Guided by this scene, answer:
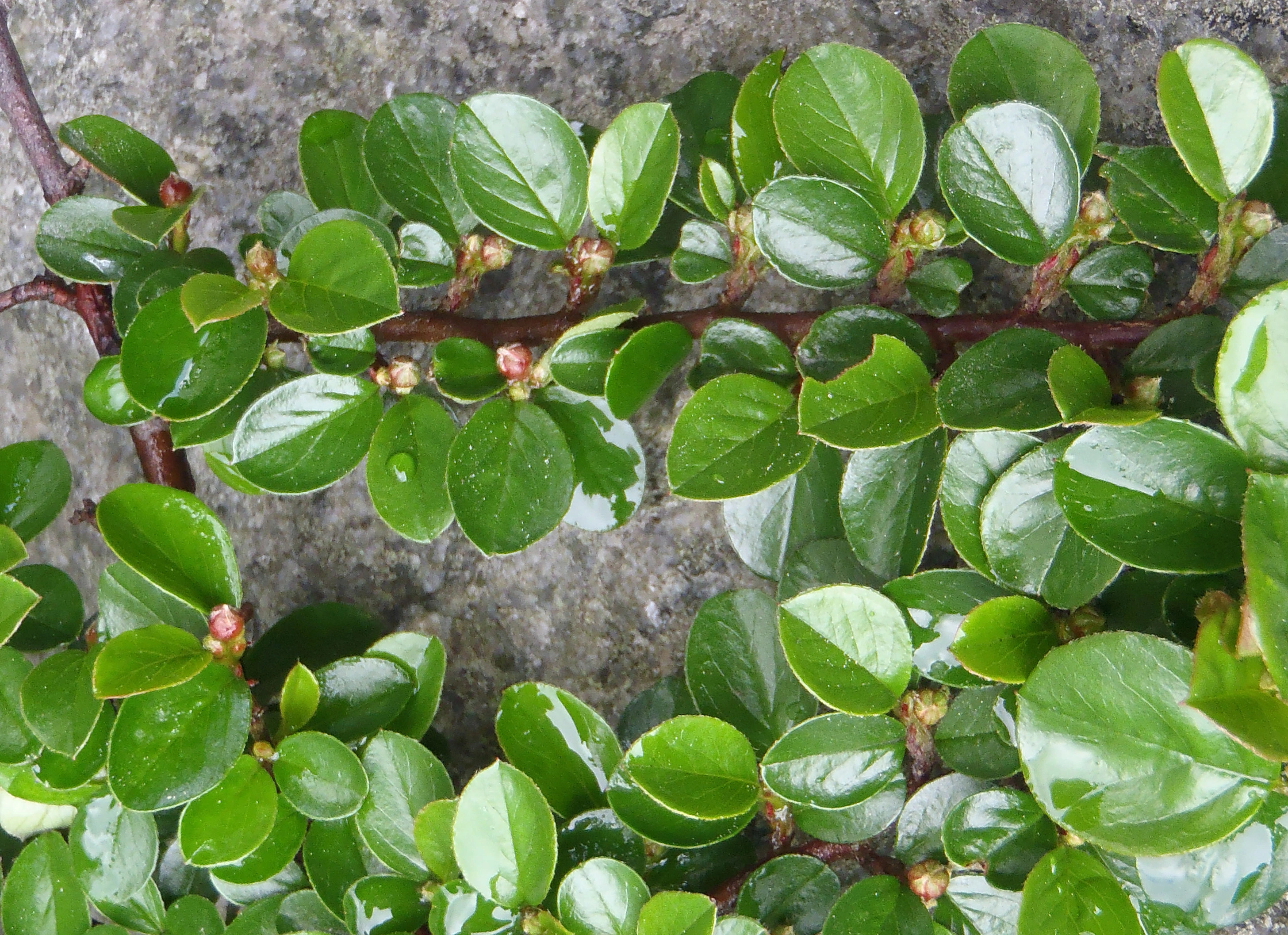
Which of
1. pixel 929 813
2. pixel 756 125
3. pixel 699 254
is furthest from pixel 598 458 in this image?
pixel 929 813

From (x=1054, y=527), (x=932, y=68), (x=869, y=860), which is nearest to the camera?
(x=1054, y=527)

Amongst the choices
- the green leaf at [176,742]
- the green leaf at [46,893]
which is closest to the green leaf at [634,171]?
the green leaf at [176,742]

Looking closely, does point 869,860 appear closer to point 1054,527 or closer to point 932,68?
point 1054,527

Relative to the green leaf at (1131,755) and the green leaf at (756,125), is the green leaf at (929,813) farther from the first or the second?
the green leaf at (756,125)

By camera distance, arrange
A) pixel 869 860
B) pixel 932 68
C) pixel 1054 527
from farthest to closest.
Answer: pixel 932 68 < pixel 869 860 < pixel 1054 527

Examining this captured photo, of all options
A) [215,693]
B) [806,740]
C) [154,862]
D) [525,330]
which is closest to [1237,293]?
[806,740]

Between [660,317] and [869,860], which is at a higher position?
[660,317]
